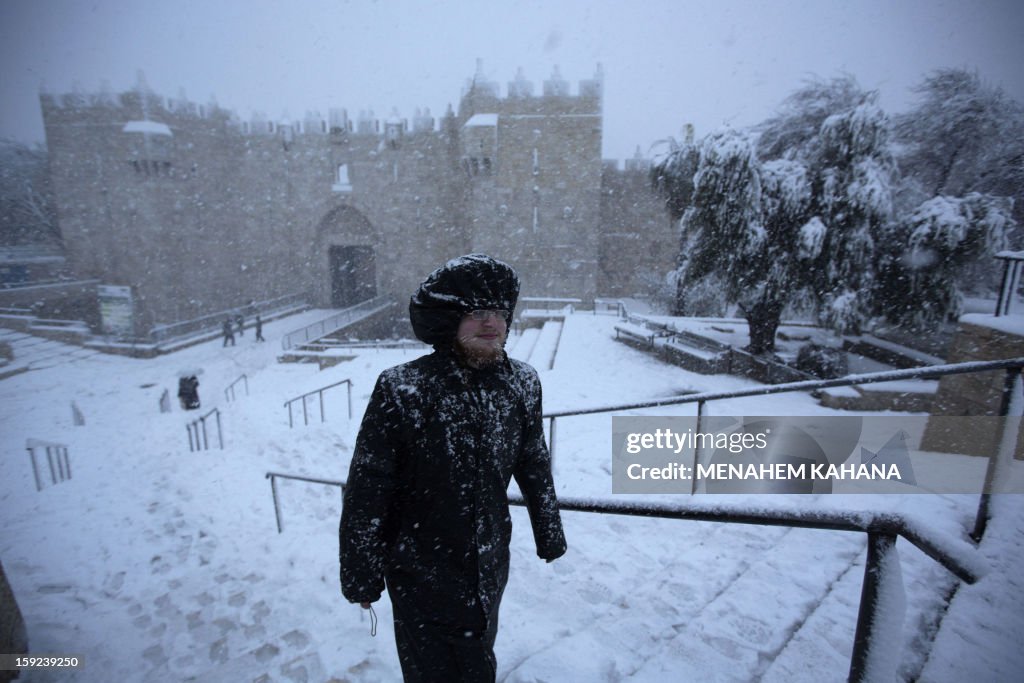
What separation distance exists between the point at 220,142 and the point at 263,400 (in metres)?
20.3

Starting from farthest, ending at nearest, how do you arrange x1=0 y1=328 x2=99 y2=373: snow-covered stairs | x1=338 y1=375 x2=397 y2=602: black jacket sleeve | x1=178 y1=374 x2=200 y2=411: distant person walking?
1. x1=0 y1=328 x2=99 y2=373: snow-covered stairs
2. x1=178 y1=374 x2=200 y2=411: distant person walking
3. x1=338 y1=375 x2=397 y2=602: black jacket sleeve

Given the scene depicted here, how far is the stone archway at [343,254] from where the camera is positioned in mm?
25453

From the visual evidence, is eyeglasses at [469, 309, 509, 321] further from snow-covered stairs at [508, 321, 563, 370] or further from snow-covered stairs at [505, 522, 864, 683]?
snow-covered stairs at [508, 321, 563, 370]

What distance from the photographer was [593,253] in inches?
846

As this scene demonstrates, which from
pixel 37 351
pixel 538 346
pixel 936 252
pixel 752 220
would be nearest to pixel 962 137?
pixel 936 252

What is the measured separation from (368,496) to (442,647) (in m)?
0.56

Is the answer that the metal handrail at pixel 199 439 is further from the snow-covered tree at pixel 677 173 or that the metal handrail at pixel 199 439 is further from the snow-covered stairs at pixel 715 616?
the snow-covered tree at pixel 677 173

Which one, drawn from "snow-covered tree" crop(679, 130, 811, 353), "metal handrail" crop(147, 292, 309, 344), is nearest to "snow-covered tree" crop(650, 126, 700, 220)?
"snow-covered tree" crop(679, 130, 811, 353)

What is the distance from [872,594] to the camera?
1.26 metres

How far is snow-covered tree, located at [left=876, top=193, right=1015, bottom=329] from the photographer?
7.92 m

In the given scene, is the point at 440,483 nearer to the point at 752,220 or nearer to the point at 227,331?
the point at 752,220

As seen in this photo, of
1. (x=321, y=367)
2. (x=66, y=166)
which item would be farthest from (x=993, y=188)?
(x=66, y=166)

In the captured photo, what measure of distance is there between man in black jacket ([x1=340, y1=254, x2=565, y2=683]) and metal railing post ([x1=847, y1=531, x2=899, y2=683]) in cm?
103

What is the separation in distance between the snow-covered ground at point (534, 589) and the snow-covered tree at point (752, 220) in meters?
3.89
